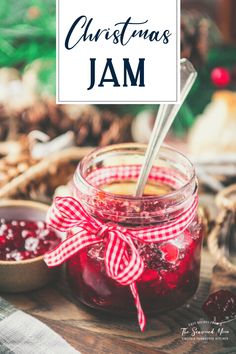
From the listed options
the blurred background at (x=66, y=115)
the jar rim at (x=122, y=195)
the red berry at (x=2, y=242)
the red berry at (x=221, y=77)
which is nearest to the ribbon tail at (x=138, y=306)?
the jar rim at (x=122, y=195)

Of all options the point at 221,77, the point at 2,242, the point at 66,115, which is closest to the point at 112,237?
the point at 2,242

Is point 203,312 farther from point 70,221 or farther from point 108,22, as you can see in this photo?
point 108,22

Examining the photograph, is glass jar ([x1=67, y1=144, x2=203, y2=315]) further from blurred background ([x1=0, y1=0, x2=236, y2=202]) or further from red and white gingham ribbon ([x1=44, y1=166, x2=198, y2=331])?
blurred background ([x1=0, y1=0, x2=236, y2=202])

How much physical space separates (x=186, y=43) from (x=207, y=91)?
23 cm

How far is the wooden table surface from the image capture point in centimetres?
91

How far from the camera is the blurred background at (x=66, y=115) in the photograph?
124 cm

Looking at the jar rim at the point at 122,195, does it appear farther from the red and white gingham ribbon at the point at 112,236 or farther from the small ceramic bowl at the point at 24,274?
the small ceramic bowl at the point at 24,274

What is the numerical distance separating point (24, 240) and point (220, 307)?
1.05 ft

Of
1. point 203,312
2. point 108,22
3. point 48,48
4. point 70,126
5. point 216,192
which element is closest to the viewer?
point 108,22

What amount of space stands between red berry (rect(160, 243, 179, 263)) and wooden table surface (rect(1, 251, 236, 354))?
0.11 m

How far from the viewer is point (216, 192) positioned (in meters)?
1.28

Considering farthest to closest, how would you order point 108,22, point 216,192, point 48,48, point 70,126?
Result: point 48,48
point 70,126
point 216,192
point 108,22

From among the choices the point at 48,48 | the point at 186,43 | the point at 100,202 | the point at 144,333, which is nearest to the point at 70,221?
the point at 100,202

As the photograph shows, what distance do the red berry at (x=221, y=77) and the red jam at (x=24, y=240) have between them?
A: 70cm
